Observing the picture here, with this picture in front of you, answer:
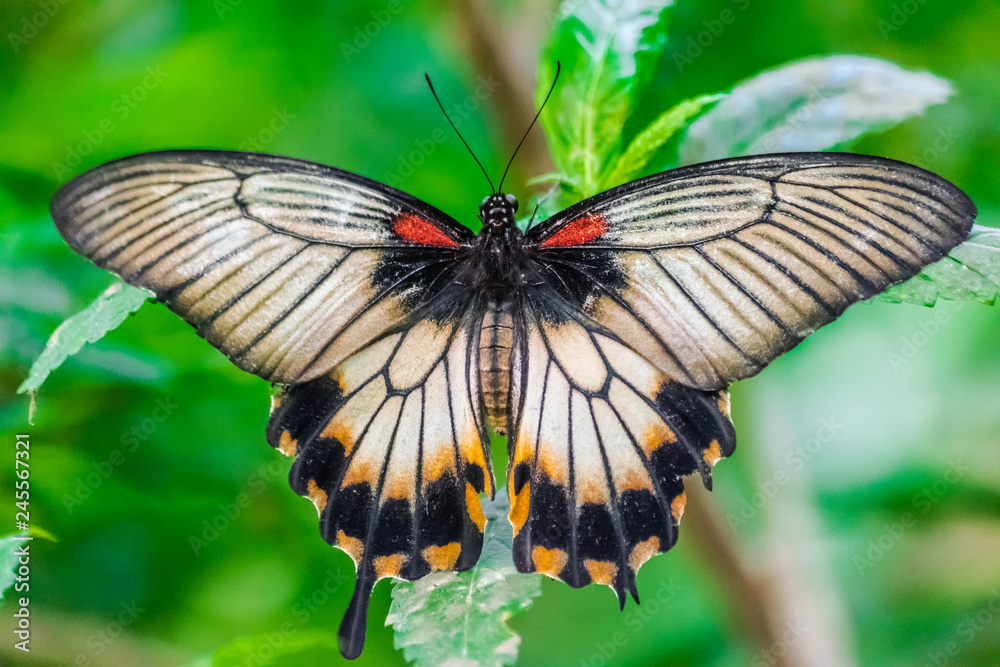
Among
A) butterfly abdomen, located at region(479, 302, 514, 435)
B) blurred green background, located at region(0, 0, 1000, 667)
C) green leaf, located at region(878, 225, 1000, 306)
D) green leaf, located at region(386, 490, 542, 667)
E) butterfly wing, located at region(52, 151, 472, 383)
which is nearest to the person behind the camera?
green leaf, located at region(386, 490, 542, 667)

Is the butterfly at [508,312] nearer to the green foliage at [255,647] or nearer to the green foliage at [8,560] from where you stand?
the green foliage at [255,647]

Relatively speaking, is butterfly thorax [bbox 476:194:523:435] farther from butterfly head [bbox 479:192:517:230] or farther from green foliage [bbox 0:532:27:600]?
green foliage [bbox 0:532:27:600]

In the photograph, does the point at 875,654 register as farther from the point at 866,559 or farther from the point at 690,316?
the point at 690,316

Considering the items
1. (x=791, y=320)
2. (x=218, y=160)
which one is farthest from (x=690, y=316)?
(x=218, y=160)

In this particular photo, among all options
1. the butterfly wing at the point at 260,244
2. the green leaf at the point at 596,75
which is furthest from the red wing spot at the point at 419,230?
the green leaf at the point at 596,75

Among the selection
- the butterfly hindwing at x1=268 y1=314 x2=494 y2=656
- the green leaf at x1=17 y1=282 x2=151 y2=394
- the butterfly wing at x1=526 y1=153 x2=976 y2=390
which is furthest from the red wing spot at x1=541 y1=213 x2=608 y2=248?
the green leaf at x1=17 y1=282 x2=151 y2=394

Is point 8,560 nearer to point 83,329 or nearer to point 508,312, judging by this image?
point 83,329
